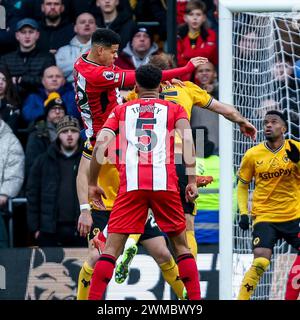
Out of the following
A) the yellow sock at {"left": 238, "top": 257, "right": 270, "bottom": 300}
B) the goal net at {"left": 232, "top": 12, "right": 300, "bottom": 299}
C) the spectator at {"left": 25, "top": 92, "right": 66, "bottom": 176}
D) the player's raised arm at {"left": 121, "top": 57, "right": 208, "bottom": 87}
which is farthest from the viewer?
the spectator at {"left": 25, "top": 92, "right": 66, "bottom": 176}

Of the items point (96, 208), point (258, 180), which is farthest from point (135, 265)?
point (96, 208)

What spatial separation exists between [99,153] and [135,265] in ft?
12.5

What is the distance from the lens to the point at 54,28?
1521cm

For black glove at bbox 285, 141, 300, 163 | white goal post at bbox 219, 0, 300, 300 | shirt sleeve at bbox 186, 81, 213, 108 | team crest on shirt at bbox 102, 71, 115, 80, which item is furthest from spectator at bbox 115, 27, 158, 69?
team crest on shirt at bbox 102, 71, 115, 80

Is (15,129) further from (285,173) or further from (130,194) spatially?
(130,194)

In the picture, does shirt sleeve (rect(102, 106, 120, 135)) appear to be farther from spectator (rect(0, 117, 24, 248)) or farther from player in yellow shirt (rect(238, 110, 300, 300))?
spectator (rect(0, 117, 24, 248))

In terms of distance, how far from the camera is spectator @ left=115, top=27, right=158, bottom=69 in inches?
573

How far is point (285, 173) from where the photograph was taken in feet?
41.5

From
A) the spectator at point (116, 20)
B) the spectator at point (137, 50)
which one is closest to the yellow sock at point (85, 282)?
the spectator at point (137, 50)

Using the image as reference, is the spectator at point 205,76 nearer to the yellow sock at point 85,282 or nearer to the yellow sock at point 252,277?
the yellow sock at point 252,277

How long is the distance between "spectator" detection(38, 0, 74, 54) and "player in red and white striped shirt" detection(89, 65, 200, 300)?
17.5 ft

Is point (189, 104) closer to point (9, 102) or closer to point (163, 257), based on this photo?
point (163, 257)

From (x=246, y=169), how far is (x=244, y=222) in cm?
61

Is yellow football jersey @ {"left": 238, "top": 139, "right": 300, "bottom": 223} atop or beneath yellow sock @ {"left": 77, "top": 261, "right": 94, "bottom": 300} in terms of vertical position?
atop
